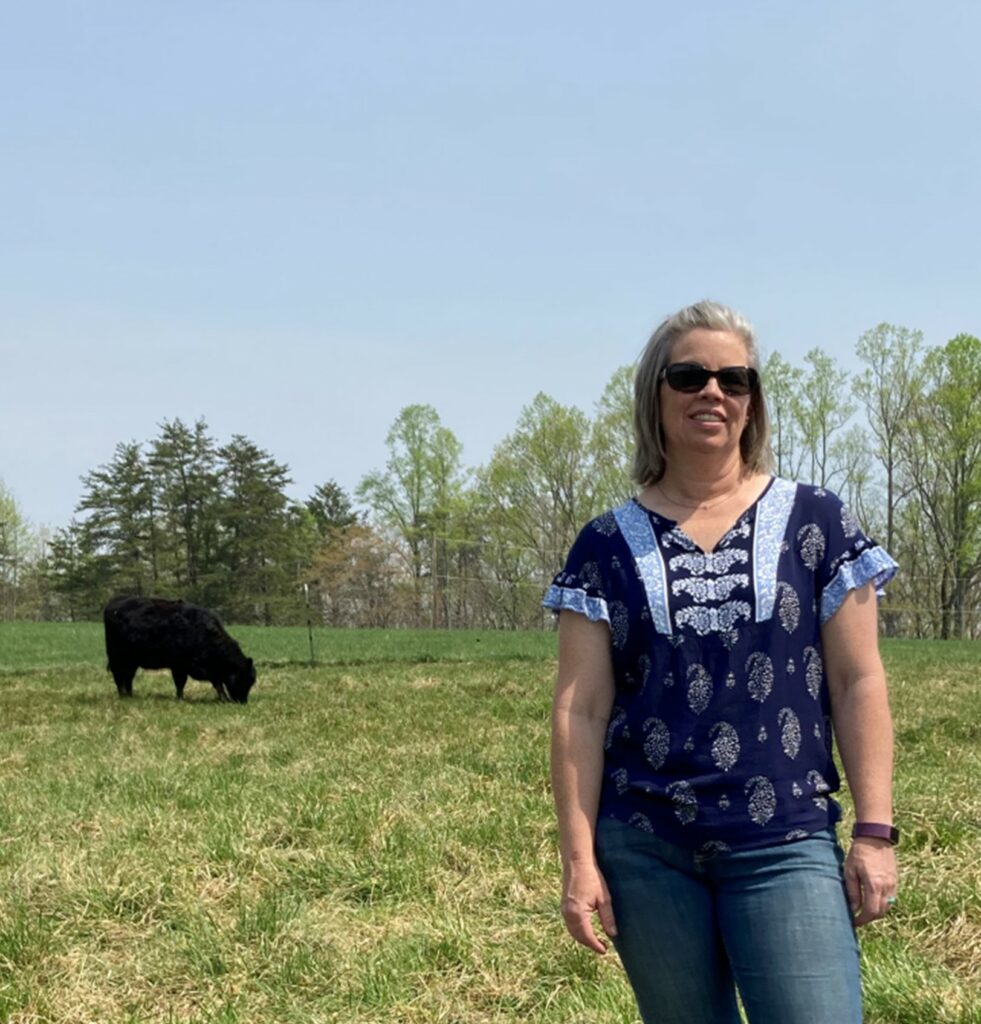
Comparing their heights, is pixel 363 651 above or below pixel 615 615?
below

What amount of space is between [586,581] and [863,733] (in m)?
0.68

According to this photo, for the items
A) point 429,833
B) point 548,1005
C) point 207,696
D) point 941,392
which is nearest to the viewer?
point 548,1005

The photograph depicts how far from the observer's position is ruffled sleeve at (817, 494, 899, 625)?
2.29 metres

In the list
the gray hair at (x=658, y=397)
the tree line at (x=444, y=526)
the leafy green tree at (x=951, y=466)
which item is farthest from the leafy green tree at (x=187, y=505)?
the gray hair at (x=658, y=397)

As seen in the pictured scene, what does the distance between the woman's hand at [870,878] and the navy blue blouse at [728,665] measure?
96 mm

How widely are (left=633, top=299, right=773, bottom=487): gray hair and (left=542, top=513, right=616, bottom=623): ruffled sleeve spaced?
21 cm

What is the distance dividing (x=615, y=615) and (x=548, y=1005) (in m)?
2.40

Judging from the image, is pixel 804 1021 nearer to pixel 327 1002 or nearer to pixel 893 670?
pixel 327 1002

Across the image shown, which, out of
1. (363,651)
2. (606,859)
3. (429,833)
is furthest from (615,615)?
(363,651)

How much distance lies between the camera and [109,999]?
4.21 m

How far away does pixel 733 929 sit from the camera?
217 centimetres

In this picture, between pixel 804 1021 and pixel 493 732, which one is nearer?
pixel 804 1021

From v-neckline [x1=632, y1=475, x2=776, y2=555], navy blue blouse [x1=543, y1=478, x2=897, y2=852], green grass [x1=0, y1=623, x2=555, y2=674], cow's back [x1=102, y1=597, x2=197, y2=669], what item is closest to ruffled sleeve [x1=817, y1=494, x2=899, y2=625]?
navy blue blouse [x1=543, y1=478, x2=897, y2=852]

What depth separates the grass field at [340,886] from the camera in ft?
13.6
